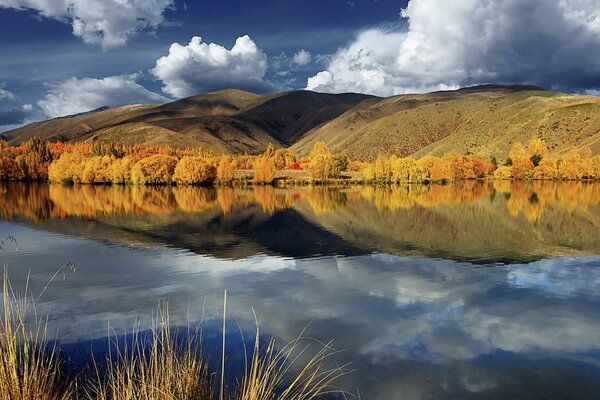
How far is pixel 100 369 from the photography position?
14.2 metres

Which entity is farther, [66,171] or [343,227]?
[66,171]

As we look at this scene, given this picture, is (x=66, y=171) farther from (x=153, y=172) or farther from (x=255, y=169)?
(x=255, y=169)

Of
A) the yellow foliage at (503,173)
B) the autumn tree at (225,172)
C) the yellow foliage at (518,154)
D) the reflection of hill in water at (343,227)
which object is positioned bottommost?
the reflection of hill in water at (343,227)

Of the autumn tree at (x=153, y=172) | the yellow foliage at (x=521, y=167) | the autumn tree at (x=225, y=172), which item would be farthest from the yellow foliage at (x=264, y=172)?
the yellow foliage at (x=521, y=167)

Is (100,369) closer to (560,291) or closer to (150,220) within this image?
(560,291)

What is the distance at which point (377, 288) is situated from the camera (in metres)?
25.1

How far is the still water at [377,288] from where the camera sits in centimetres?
1508

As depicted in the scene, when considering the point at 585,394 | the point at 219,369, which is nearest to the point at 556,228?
the point at 585,394

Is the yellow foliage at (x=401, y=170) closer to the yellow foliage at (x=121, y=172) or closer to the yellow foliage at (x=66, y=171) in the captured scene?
the yellow foliage at (x=121, y=172)

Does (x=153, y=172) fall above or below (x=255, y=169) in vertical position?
below

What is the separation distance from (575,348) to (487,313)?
4.28m

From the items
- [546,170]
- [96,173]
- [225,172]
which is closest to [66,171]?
[96,173]

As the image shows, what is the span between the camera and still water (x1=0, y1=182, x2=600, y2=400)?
49.5ft

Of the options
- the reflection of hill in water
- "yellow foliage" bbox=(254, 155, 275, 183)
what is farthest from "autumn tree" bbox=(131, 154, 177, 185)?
the reflection of hill in water
